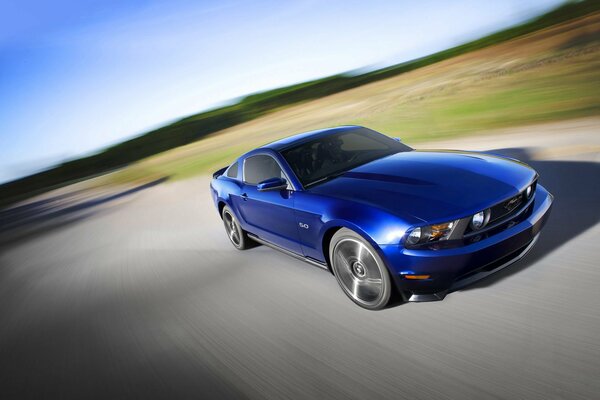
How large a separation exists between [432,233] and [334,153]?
1.82 metres

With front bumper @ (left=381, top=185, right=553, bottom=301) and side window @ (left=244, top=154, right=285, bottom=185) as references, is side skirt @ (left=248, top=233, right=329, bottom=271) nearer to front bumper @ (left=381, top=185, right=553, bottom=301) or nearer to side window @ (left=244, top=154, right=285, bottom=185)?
side window @ (left=244, top=154, right=285, bottom=185)

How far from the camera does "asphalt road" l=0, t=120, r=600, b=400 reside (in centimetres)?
246

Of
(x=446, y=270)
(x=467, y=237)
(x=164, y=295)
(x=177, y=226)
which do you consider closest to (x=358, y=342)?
(x=446, y=270)

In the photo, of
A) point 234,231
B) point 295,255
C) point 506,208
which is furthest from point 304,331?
point 234,231

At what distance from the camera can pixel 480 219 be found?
2.87 metres

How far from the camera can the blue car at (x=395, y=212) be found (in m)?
2.81

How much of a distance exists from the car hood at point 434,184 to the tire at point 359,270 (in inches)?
13.4

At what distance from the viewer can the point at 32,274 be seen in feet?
22.9

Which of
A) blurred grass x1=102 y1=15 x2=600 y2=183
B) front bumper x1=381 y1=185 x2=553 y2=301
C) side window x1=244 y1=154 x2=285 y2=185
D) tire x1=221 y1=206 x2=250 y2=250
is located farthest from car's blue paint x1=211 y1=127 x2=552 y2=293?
blurred grass x1=102 y1=15 x2=600 y2=183

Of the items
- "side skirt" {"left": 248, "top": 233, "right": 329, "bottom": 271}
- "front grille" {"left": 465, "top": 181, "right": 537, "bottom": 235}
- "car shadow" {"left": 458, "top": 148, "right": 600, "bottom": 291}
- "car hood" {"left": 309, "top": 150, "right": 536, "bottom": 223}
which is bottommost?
"car shadow" {"left": 458, "top": 148, "right": 600, "bottom": 291}

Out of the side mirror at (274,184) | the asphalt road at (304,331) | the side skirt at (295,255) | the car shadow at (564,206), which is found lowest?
the car shadow at (564,206)

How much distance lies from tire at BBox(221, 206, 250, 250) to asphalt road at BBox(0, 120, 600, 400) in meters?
0.19

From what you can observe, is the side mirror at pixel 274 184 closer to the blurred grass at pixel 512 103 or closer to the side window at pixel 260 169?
the side window at pixel 260 169

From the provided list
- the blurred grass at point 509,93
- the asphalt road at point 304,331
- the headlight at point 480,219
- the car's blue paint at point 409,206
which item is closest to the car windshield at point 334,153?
the car's blue paint at point 409,206
